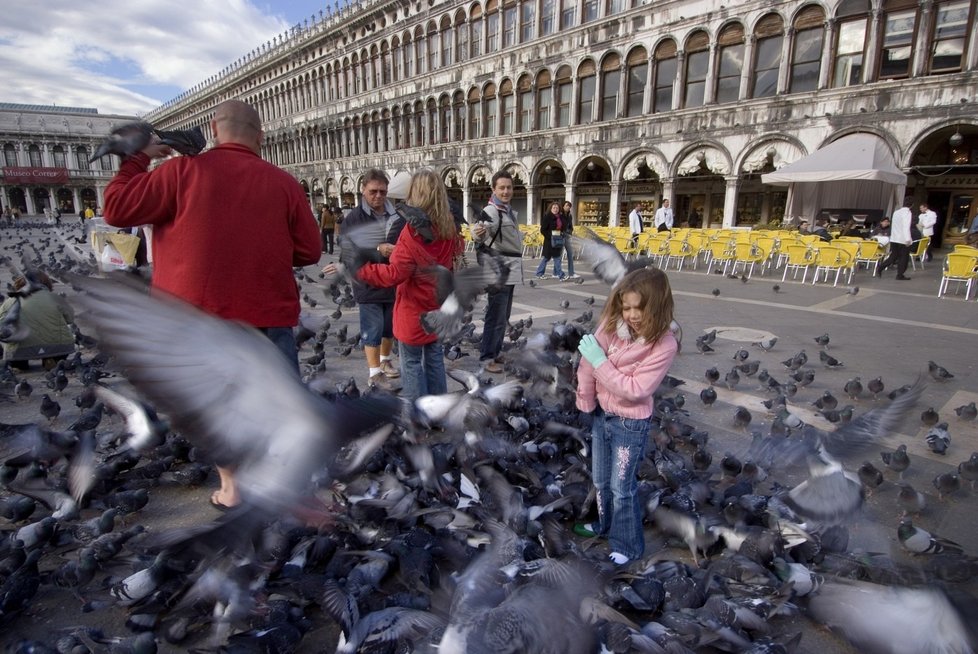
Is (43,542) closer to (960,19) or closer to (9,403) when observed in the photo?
(9,403)

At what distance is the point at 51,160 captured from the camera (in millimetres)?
76688

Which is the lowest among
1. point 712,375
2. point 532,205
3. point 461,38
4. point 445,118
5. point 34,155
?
point 712,375

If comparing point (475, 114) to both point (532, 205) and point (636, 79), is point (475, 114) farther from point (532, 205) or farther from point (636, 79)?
point (636, 79)

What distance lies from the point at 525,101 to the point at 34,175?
7983 centimetres

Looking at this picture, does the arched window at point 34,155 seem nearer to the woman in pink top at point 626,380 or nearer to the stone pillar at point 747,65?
the stone pillar at point 747,65

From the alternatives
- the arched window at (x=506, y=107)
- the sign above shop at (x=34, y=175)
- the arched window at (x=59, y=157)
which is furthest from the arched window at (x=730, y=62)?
the arched window at (x=59, y=157)

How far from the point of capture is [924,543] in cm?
262

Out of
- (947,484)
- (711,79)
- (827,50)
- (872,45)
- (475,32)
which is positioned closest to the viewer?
(947,484)

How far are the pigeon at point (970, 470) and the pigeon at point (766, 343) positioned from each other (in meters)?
3.20

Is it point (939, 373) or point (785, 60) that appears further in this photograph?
point (785, 60)

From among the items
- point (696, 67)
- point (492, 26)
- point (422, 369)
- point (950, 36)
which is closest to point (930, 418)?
point (422, 369)

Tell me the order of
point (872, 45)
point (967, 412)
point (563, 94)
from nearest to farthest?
point (967, 412) → point (872, 45) → point (563, 94)

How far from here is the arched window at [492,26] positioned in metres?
29.6

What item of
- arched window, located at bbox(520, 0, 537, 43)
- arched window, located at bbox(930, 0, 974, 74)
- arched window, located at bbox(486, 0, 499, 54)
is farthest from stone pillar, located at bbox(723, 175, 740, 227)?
arched window, located at bbox(486, 0, 499, 54)
